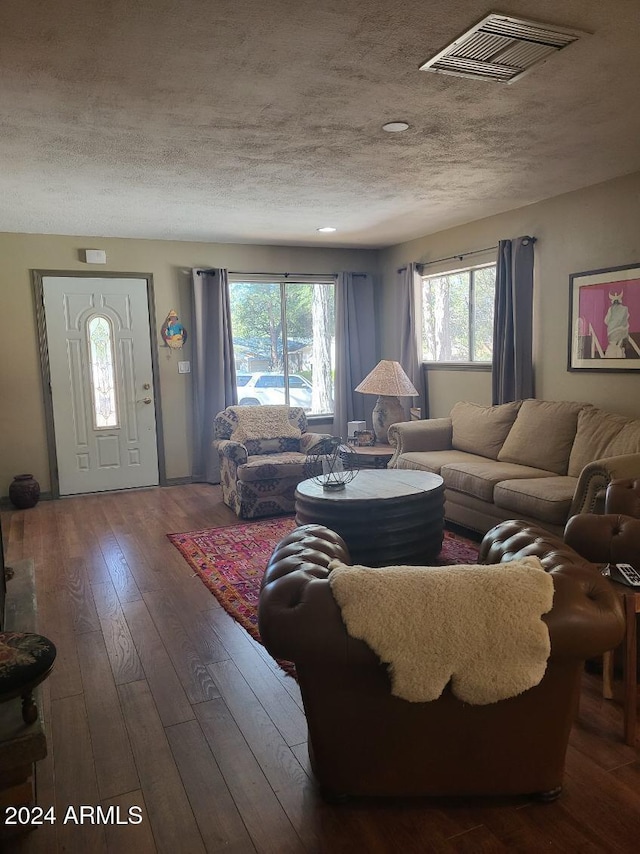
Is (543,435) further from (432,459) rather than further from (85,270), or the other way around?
(85,270)

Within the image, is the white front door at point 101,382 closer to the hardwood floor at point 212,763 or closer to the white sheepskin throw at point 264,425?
the white sheepskin throw at point 264,425

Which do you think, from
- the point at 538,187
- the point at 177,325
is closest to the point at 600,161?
the point at 538,187

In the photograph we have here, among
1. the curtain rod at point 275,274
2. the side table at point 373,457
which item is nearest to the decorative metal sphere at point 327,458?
the side table at point 373,457

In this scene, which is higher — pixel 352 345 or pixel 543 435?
pixel 352 345

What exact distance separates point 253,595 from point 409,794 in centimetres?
177

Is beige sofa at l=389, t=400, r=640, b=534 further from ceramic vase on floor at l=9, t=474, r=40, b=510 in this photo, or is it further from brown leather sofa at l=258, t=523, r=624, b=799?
ceramic vase on floor at l=9, t=474, r=40, b=510

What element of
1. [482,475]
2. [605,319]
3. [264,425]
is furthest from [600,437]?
[264,425]

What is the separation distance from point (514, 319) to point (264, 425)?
7.91 feet

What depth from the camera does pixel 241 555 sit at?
4.14 meters

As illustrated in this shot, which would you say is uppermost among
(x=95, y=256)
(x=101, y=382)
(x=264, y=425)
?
(x=95, y=256)

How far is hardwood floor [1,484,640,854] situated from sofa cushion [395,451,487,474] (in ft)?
6.74

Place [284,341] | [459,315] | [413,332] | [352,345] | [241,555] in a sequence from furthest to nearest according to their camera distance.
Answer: [352,345], [284,341], [413,332], [459,315], [241,555]

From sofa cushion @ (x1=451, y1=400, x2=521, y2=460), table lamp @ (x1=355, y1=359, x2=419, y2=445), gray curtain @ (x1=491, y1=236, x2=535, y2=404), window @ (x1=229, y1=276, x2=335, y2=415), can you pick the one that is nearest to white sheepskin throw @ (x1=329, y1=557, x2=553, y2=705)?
sofa cushion @ (x1=451, y1=400, x2=521, y2=460)

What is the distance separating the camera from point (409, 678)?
5.10 ft
